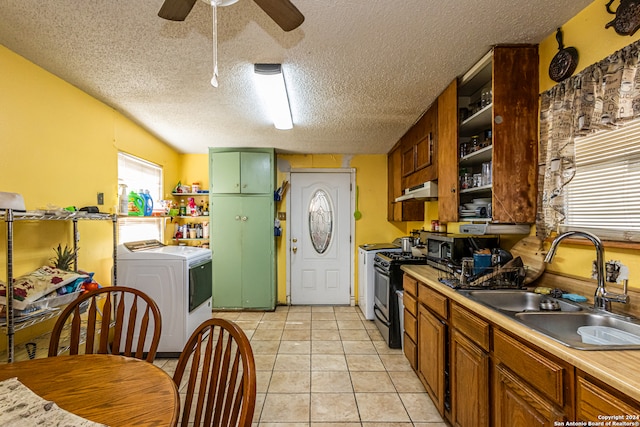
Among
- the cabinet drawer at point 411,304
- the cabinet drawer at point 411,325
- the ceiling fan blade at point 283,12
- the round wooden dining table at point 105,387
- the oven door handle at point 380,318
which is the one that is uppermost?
the ceiling fan blade at point 283,12

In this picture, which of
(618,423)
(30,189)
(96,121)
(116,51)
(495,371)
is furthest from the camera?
(96,121)

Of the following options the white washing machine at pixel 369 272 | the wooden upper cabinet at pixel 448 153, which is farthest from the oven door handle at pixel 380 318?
the wooden upper cabinet at pixel 448 153

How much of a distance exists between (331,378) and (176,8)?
262 centimetres

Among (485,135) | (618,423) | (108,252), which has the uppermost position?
(485,135)

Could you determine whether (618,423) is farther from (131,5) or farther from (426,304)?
(131,5)

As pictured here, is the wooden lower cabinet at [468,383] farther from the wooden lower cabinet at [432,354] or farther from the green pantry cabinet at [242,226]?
the green pantry cabinet at [242,226]

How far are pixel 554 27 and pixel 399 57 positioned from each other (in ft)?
2.71

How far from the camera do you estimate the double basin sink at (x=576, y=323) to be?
44.1 inches

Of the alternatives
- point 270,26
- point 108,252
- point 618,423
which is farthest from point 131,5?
point 618,423

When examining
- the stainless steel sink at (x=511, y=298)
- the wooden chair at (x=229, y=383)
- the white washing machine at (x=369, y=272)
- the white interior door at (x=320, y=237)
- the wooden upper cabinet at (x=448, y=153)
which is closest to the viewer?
the wooden chair at (x=229, y=383)

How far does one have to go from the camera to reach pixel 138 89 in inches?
88.1

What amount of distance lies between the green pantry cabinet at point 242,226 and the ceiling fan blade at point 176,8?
286 cm

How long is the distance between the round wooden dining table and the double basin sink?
1348mm

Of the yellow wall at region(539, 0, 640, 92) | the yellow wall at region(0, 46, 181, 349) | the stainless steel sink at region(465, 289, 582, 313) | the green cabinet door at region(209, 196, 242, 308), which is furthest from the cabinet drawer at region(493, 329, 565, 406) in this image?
the green cabinet door at region(209, 196, 242, 308)
